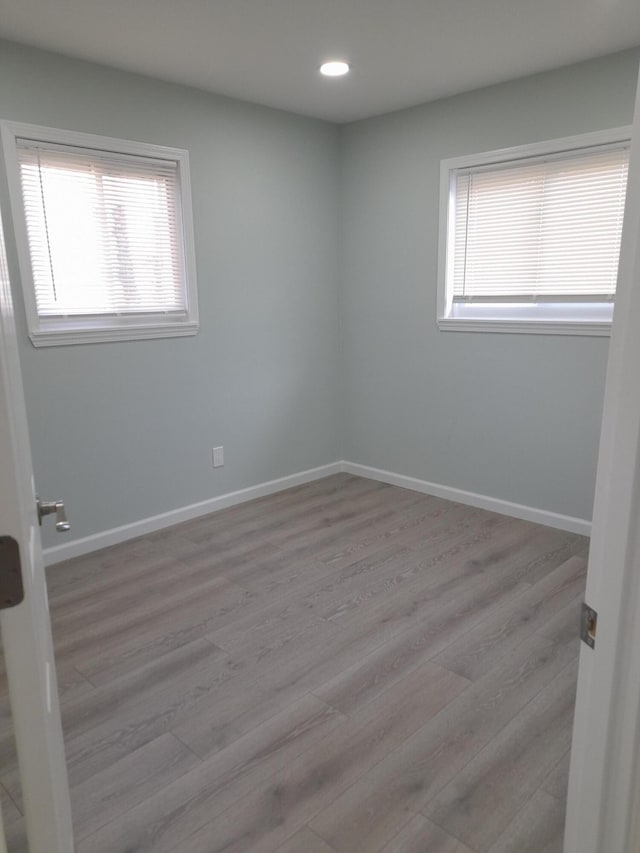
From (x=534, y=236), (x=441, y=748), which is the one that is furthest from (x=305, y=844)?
(x=534, y=236)

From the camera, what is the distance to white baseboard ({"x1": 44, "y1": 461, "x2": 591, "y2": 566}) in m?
3.25

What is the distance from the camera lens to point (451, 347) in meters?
3.81

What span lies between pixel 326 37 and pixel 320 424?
252 cm

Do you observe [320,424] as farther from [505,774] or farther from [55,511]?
[55,511]

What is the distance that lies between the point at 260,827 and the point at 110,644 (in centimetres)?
112

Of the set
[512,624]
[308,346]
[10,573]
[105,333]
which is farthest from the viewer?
[308,346]

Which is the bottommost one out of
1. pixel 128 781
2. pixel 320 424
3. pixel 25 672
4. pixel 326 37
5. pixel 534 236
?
pixel 128 781

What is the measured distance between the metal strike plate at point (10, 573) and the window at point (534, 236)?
3.10m

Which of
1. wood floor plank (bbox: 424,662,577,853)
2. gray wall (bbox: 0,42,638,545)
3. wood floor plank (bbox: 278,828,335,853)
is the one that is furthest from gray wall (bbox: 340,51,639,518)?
wood floor plank (bbox: 278,828,335,853)

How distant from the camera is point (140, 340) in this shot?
3.31 metres

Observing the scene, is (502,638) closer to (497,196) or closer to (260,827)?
(260,827)

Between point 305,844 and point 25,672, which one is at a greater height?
point 25,672

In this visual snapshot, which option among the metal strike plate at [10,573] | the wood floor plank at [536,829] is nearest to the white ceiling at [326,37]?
the metal strike plate at [10,573]

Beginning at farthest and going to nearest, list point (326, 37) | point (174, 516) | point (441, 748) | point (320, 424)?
point (320, 424), point (174, 516), point (326, 37), point (441, 748)
